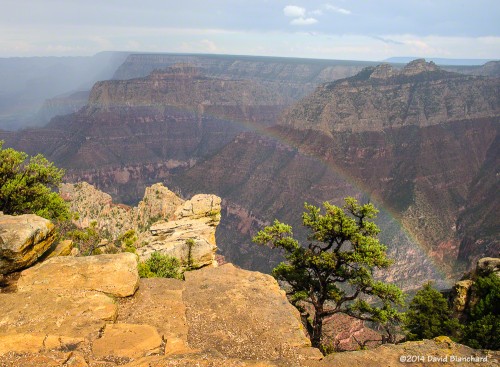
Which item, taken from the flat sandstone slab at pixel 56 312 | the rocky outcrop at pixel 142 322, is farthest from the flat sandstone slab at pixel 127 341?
the flat sandstone slab at pixel 56 312

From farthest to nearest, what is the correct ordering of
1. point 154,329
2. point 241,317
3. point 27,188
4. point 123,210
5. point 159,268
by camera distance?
1. point 123,210
2. point 159,268
3. point 27,188
4. point 241,317
5. point 154,329

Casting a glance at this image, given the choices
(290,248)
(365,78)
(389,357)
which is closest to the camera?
(389,357)

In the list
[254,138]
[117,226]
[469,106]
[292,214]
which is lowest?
[292,214]

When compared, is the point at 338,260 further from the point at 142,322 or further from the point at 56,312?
the point at 56,312

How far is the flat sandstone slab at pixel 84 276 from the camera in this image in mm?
17578

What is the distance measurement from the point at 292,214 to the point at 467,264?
51.6 meters

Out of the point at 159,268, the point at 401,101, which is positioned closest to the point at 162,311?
the point at 159,268

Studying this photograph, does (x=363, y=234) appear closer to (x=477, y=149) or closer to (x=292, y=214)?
(x=292, y=214)

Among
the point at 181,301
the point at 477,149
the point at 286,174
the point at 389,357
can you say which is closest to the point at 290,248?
the point at 181,301

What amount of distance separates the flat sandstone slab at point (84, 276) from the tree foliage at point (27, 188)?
10.5m

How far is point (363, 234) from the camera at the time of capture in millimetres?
25203

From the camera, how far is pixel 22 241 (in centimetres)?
1800

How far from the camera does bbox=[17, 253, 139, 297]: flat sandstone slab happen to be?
1758 centimetres

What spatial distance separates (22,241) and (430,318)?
29692 mm
